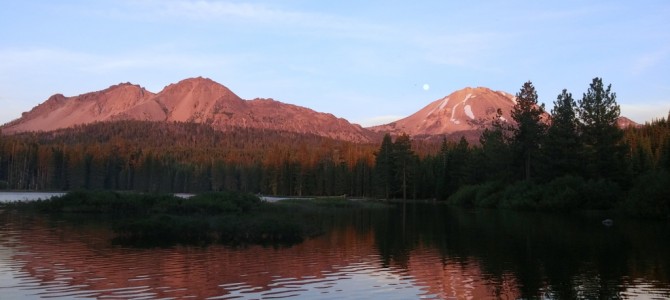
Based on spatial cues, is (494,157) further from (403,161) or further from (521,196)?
(403,161)

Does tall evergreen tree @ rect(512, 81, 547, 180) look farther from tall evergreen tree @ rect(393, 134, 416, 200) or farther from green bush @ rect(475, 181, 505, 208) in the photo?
tall evergreen tree @ rect(393, 134, 416, 200)

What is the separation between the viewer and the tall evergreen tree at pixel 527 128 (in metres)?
91.2

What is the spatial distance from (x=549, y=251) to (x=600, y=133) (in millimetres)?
53180

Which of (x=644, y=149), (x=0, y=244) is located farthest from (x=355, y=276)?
(x=644, y=149)

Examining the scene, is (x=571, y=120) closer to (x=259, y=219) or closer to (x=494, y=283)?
(x=259, y=219)

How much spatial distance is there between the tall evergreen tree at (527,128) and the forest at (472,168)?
A: 0.52 feet

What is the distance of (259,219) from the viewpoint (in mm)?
45469

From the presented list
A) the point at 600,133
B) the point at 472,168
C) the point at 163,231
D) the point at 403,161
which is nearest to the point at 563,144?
the point at 600,133

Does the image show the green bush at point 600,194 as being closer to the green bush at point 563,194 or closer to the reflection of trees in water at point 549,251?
the green bush at point 563,194

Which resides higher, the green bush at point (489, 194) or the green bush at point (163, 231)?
the green bush at point (489, 194)

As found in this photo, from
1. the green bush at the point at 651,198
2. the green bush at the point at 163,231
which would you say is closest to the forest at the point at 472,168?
the green bush at the point at 651,198

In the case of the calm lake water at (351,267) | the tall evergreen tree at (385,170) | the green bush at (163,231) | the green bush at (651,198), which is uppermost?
the tall evergreen tree at (385,170)

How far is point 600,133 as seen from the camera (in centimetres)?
8256

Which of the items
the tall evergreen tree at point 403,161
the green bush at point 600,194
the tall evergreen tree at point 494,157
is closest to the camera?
the green bush at point 600,194
